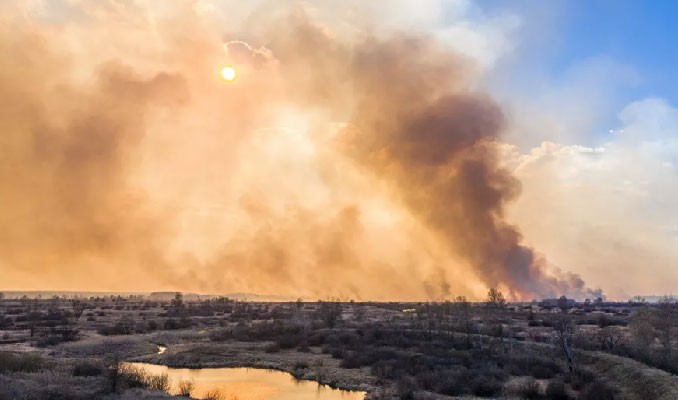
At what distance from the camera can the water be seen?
44.9 meters

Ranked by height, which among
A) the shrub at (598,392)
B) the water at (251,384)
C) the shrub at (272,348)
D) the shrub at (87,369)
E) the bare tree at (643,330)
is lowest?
the water at (251,384)

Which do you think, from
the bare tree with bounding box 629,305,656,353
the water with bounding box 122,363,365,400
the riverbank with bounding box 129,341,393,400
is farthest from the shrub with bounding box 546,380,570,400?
the bare tree with bounding box 629,305,656,353

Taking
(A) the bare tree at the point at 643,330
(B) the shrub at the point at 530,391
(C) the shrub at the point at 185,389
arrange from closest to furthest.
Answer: (B) the shrub at the point at 530,391
(C) the shrub at the point at 185,389
(A) the bare tree at the point at 643,330

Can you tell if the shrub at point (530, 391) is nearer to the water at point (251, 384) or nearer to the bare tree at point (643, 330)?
the water at point (251, 384)

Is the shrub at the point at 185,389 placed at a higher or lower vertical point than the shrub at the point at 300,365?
lower

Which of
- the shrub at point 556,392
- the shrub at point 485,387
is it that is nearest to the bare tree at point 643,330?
the shrub at point 556,392

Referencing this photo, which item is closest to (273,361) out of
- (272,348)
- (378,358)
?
(272,348)

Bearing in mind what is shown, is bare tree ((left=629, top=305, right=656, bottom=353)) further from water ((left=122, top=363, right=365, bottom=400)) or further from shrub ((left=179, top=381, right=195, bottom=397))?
shrub ((left=179, top=381, right=195, bottom=397))

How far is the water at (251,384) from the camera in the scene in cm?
4491

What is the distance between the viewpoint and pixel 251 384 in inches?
1980

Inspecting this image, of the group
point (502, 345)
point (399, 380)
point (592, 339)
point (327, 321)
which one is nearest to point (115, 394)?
point (399, 380)

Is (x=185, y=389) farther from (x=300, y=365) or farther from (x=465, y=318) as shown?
(x=465, y=318)

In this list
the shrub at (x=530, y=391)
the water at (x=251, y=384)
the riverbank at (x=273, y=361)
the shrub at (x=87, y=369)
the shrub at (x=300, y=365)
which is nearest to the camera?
the shrub at (x=530, y=391)

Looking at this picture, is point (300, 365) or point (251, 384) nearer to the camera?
point (251, 384)
